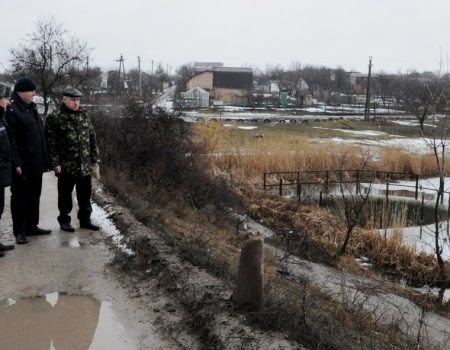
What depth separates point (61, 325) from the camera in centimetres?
397

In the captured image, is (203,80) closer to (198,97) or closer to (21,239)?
(198,97)

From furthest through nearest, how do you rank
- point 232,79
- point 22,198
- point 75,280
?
point 232,79
point 22,198
point 75,280

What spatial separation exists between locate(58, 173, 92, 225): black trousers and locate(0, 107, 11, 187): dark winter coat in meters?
0.80

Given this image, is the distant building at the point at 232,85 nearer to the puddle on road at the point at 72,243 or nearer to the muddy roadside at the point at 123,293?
the puddle on road at the point at 72,243

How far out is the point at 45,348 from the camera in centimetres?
361

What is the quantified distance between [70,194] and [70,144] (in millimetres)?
701

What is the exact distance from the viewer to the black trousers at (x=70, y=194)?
6.03 m

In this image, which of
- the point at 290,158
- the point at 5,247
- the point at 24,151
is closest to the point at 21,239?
the point at 5,247

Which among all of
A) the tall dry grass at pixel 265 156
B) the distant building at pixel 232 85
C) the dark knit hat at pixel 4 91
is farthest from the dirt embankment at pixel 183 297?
the distant building at pixel 232 85

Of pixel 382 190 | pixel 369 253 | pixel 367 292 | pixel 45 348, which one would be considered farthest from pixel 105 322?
pixel 382 190

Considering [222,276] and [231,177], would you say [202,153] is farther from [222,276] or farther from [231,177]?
[222,276]

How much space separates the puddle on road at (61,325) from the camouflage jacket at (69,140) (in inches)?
72.9

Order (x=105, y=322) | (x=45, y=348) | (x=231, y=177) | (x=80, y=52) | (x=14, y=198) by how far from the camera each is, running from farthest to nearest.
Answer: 1. (x=80, y=52)
2. (x=231, y=177)
3. (x=14, y=198)
4. (x=105, y=322)
5. (x=45, y=348)

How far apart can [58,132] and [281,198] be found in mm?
11812
